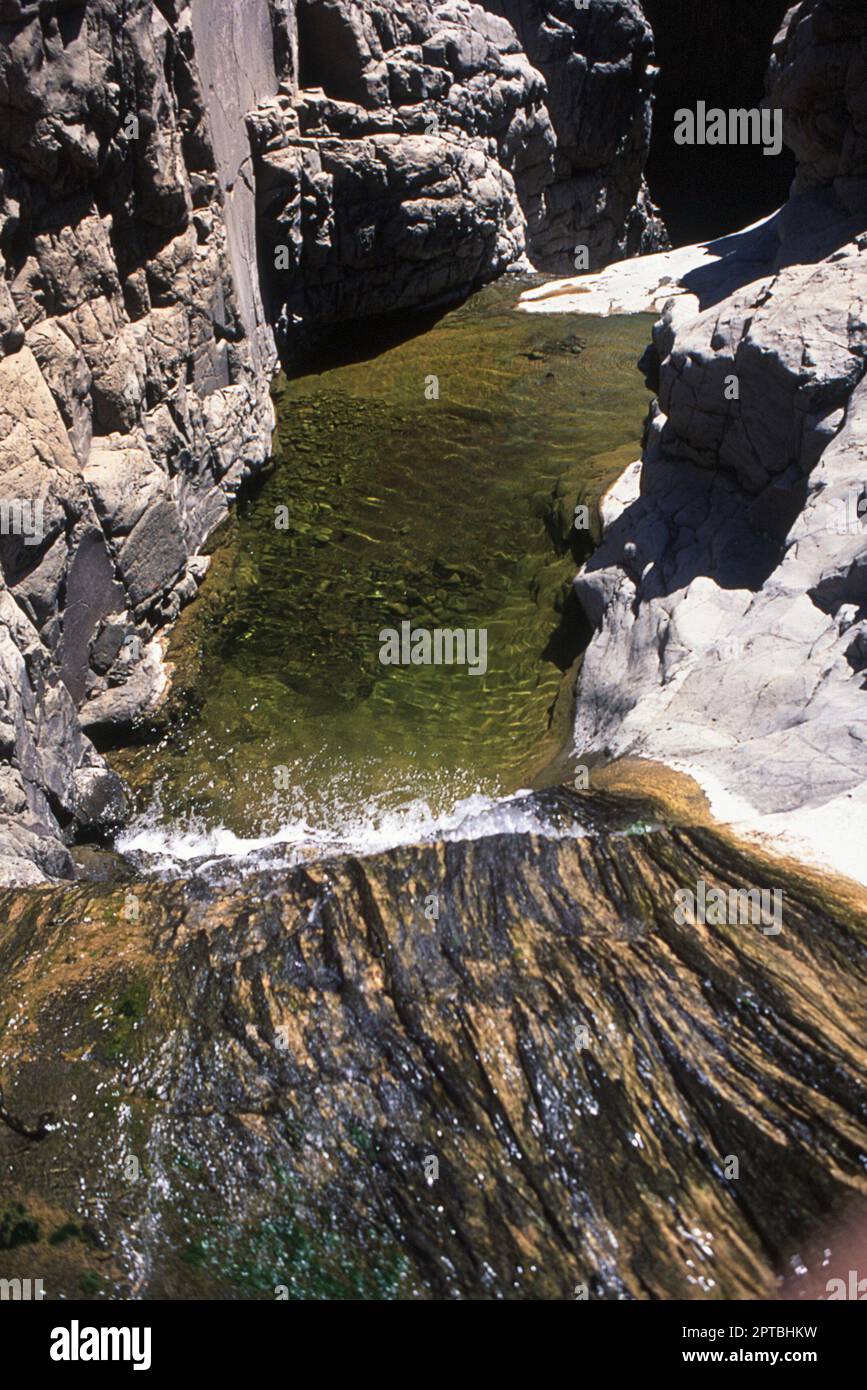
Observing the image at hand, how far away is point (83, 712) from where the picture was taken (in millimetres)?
8367

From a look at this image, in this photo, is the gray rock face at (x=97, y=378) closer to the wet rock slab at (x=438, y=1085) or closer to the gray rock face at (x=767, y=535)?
the wet rock slab at (x=438, y=1085)

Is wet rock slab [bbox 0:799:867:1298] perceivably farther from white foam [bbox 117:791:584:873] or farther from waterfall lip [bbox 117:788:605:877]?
white foam [bbox 117:791:584:873]

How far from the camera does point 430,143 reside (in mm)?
15086

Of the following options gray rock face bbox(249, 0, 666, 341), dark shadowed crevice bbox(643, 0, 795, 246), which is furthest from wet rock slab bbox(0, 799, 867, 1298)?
dark shadowed crevice bbox(643, 0, 795, 246)

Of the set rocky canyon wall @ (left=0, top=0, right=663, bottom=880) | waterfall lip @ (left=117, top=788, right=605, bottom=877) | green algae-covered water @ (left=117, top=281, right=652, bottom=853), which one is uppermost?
rocky canyon wall @ (left=0, top=0, right=663, bottom=880)

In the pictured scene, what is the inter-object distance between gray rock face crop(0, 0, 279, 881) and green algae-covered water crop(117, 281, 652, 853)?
595 millimetres

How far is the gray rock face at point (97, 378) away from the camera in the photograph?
725cm

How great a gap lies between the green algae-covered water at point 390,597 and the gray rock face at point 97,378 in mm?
595

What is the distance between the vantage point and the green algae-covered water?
7.72 m

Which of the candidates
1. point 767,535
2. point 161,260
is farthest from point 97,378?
point 767,535

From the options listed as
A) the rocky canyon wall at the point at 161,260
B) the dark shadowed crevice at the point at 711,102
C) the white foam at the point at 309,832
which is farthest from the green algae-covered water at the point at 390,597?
the dark shadowed crevice at the point at 711,102

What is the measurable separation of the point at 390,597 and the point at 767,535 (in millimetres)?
3359

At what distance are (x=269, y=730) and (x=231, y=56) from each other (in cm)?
795

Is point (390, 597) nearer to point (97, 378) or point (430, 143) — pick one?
point (97, 378)
